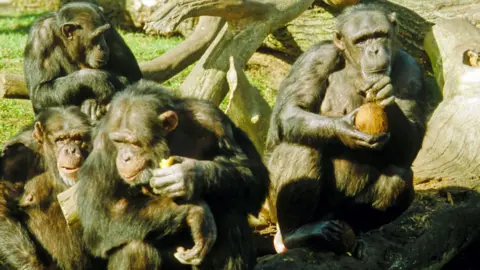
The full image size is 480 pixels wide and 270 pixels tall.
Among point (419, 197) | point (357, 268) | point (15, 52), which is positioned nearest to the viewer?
point (357, 268)

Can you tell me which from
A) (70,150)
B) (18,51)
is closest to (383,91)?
(70,150)

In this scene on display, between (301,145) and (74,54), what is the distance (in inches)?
119

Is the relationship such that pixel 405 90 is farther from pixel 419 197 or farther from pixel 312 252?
pixel 312 252

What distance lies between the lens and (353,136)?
6.64 m

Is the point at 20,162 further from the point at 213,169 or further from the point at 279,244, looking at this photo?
the point at 279,244

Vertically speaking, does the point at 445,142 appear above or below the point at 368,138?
below

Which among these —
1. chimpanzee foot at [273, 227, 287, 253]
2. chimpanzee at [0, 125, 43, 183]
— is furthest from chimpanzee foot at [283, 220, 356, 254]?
chimpanzee at [0, 125, 43, 183]

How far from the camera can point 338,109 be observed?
715 centimetres

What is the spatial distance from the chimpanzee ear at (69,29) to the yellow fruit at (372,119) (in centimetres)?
347

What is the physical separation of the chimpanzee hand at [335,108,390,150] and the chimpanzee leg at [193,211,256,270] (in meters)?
1.19

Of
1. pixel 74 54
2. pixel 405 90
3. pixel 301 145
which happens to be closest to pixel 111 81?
pixel 74 54

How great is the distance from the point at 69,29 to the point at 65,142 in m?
2.31

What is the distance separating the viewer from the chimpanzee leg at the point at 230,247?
5938mm

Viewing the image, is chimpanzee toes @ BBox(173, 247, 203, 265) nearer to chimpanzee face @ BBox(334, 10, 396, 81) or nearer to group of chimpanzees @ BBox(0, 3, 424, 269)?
group of chimpanzees @ BBox(0, 3, 424, 269)
